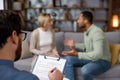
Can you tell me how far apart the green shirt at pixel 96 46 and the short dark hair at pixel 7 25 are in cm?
230

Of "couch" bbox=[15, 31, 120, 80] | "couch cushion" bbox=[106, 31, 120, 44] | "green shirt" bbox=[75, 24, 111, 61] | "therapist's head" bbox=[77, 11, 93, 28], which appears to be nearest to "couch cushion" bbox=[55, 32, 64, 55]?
"couch" bbox=[15, 31, 120, 80]

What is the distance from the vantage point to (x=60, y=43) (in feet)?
13.4

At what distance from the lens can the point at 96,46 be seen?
11.1 feet

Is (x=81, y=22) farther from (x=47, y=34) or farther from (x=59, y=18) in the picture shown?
(x=59, y=18)

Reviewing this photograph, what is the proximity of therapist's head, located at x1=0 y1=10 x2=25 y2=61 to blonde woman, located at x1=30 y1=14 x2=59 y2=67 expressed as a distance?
8.22ft

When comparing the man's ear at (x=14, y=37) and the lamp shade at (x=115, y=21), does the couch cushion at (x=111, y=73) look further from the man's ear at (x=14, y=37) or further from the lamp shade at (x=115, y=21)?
the lamp shade at (x=115, y=21)

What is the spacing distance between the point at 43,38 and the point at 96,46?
2.72 feet

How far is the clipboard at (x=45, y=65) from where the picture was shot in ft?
6.94

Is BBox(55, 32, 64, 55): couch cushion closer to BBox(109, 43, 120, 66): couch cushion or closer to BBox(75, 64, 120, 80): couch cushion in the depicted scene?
BBox(75, 64, 120, 80): couch cushion

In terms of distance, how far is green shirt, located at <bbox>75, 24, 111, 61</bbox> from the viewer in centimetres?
338

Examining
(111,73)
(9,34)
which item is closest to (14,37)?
(9,34)

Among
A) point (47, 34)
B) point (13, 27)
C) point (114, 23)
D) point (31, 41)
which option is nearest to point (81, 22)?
point (47, 34)

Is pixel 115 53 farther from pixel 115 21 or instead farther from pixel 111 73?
pixel 115 21

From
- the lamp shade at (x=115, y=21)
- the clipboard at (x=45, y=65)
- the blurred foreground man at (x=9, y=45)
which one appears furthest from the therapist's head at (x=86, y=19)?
the lamp shade at (x=115, y=21)
